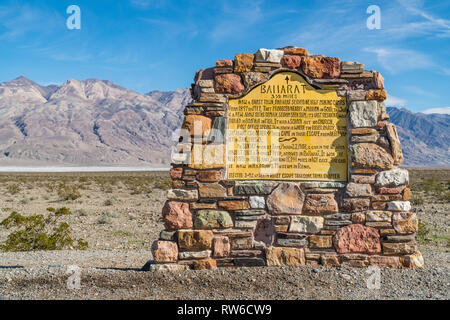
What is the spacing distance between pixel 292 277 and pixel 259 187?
1215 millimetres

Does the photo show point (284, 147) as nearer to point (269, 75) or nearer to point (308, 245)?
point (269, 75)

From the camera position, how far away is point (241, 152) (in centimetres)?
561

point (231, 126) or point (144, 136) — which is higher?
point (144, 136)

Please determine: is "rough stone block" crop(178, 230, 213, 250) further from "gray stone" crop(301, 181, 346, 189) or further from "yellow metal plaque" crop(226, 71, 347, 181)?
"gray stone" crop(301, 181, 346, 189)

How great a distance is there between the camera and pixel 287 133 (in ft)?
18.5

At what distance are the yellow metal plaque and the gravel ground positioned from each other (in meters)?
1.28

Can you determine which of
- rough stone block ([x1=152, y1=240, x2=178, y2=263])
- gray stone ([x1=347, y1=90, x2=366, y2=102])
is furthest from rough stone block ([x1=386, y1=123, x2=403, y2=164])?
rough stone block ([x1=152, y1=240, x2=178, y2=263])

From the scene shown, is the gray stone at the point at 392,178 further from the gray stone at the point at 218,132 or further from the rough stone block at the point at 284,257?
the gray stone at the point at 218,132

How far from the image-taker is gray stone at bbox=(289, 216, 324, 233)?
5.45m

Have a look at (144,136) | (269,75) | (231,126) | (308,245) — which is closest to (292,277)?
(308,245)

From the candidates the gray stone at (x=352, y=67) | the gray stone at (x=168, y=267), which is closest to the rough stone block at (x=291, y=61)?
the gray stone at (x=352, y=67)

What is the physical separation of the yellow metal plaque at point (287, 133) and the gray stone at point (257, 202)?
0.93ft

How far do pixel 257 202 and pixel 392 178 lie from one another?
1826 mm

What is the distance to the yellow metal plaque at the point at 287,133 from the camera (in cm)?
560
